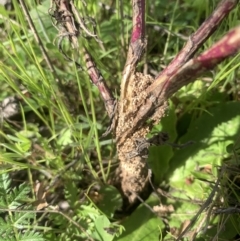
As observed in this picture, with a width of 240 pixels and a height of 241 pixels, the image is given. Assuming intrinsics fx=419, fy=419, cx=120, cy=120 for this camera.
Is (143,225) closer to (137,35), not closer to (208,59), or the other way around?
(137,35)

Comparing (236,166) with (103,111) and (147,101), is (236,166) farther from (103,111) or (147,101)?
(103,111)

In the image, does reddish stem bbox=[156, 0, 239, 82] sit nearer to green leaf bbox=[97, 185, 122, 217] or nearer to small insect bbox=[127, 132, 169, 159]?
small insect bbox=[127, 132, 169, 159]

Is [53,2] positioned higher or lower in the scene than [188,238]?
higher

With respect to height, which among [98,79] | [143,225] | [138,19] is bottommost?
[143,225]

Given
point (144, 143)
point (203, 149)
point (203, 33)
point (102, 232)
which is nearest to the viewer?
point (203, 33)

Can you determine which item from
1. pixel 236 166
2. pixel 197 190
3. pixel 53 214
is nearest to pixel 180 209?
pixel 197 190

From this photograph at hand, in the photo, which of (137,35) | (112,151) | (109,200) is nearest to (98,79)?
(137,35)

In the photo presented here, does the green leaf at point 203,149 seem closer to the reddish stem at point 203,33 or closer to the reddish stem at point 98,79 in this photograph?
the reddish stem at point 98,79

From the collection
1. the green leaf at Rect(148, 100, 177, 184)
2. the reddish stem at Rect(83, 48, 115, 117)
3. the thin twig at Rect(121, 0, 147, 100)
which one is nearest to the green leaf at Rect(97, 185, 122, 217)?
the green leaf at Rect(148, 100, 177, 184)

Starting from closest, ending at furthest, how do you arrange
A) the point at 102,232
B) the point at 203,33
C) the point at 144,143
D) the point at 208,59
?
1. the point at 208,59
2. the point at 203,33
3. the point at 144,143
4. the point at 102,232

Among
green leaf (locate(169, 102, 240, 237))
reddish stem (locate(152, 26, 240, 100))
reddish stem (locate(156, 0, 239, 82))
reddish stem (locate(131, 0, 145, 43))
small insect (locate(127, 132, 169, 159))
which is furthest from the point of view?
green leaf (locate(169, 102, 240, 237))

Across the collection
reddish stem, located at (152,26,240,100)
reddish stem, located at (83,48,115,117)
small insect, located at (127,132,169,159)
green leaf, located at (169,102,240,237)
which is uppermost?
reddish stem, located at (152,26,240,100)
